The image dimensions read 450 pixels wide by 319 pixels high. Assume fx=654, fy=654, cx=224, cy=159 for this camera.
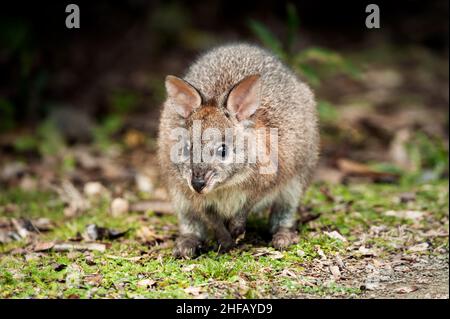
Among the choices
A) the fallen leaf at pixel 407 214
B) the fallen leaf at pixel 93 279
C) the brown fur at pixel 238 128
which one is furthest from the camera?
the fallen leaf at pixel 407 214

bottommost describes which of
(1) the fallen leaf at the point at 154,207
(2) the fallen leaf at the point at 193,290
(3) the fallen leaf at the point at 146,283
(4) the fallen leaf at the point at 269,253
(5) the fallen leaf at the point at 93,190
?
(2) the fallen leaf at the point at 193,290

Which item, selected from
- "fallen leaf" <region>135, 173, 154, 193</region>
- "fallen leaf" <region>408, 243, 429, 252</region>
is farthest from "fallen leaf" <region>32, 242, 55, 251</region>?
"fallen leaf" <region>408, 243, 429, 252</region>

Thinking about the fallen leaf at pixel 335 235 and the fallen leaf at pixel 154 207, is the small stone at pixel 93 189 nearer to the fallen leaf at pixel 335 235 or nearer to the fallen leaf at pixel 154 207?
the fallen leaf at pixel 154 207

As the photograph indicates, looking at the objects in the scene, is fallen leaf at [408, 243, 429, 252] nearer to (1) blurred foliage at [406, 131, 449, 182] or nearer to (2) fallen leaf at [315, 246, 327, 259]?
(2) fallen leaf at [315, 246, 327, 259]

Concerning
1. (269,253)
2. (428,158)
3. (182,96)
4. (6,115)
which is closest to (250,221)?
(269,253)

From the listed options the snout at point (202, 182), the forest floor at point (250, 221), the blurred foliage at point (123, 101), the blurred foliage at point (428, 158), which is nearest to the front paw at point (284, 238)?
the forest floor at point (250, 221)

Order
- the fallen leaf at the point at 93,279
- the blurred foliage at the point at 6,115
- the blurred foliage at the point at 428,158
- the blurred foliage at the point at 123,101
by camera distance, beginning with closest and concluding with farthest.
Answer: the fallen leaf at the point at 93,279, the blurred foliage at the point at 428,158, the blurred foliage at the point at 6,115, the blurred foliage at the point at 123,101

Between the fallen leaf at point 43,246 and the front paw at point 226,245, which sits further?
the fallen leaf at point 43,246
